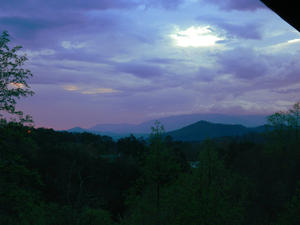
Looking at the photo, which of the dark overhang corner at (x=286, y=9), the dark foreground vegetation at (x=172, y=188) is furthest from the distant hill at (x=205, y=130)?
the dark overhang corner at (x=286, y=9)

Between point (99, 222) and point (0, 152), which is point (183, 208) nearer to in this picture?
point (99, 222)

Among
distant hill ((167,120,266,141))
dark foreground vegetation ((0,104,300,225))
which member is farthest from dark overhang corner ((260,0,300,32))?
distant hill ((167,120,266,141))

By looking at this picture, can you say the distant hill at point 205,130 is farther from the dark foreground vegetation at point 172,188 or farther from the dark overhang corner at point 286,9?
the dark overhang corner at point 286,9

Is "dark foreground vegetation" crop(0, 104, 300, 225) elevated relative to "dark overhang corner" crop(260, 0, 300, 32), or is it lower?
lower

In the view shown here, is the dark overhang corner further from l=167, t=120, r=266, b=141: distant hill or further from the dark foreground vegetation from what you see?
l=167, t=120, r=266, b=141: distant hill

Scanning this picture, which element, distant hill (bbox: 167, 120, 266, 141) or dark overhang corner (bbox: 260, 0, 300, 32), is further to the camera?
distant hill (bbox: 167, 120, 266, 141)

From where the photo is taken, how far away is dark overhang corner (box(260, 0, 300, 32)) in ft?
3.67

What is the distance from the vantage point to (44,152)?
39.7 metres

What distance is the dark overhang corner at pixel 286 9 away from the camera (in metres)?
1.12

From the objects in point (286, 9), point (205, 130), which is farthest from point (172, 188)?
point (205, 130)

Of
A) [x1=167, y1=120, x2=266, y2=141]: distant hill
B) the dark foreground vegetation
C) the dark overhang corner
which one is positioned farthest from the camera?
[x1=167, y1=120, x2=266, y2=141]: distant hill

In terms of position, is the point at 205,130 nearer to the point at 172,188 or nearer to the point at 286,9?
the point at 172,188

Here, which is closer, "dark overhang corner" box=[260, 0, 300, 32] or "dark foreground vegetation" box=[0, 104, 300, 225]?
"dark overhang corner" box=[260, 0, 300, 32]

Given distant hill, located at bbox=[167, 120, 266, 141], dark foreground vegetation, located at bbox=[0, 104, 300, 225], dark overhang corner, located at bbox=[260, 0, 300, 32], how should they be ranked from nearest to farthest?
dark overhang corner, located at bbox=[260, 0, 300, 32]
dark foreground vegetation, located at bbox=[0, 104, 300, 225]
distant hill, located at bbox=[167, 120, 266, 141]
